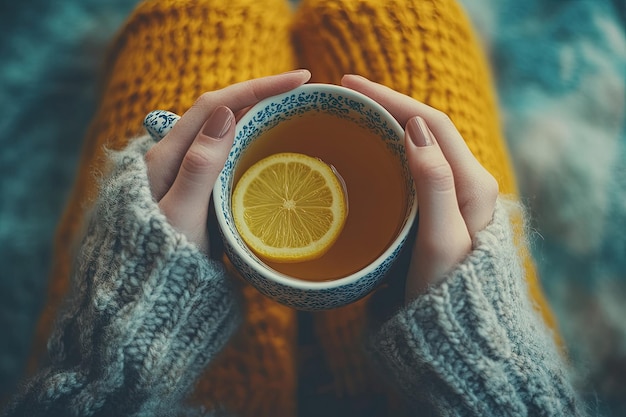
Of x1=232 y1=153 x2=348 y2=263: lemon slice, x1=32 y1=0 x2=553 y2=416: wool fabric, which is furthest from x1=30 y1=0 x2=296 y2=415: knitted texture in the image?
x1=232 y1=153 x2=348 y2=263: lemon slice

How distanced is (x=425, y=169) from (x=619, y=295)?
661 mm

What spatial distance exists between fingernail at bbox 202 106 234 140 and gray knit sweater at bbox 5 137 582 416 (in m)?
0.10

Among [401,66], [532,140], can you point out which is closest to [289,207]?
[401,66]

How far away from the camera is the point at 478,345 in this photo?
0.57 m

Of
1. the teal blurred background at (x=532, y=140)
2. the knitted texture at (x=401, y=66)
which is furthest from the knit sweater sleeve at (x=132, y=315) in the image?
the teal blurred background at (x=532, y=140)

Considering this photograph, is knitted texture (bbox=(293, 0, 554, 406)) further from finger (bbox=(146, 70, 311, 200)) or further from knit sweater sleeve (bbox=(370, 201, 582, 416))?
finger (bbox=(146, 70, 311, 200))

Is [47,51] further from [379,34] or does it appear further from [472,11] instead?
[472,11]

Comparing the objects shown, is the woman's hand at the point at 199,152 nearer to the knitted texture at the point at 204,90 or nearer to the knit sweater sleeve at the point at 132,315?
the knit sweater sleeve at the point at 132,315

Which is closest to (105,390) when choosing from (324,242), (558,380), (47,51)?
(324,242)

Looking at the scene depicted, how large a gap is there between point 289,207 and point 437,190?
6.7 inches

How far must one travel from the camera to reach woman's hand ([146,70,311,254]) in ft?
1.66

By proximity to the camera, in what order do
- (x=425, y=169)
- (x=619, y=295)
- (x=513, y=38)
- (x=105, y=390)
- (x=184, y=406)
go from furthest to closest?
(x=513, y=38), (x=619, y=295), (x=184, y=406), (x=105, y=390), (x=425, y=169)

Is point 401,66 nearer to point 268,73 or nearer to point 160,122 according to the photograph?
point 268,73

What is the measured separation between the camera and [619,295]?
954 mm
